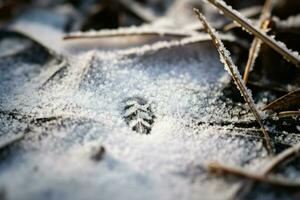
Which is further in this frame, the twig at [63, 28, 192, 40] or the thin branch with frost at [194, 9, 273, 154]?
the twig at [63, 28, 192, 40]

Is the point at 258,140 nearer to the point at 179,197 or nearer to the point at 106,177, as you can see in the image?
the point at 179,197

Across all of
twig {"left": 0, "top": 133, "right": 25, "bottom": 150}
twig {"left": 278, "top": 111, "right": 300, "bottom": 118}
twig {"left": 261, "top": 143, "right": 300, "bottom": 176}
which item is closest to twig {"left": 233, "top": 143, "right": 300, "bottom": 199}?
twig {"left": 261, "top": 143, "right": 300, "bottom": 176}

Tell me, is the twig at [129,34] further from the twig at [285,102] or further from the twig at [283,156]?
the twig at [283,156]

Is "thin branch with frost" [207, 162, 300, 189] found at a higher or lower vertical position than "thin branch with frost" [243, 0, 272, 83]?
lower

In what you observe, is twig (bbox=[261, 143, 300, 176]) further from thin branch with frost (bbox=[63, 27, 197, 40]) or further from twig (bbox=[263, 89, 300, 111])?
thin branch with frost (bbox=[63, 27, 197, 40])

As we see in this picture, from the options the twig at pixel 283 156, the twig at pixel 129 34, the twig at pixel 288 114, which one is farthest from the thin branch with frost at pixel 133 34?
the twig at pixel 283 156
